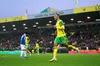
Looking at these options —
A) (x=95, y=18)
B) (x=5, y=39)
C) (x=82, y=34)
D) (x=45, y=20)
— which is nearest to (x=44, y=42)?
(x=45, y=20)

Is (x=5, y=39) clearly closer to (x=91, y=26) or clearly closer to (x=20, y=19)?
(x=20, y=19)

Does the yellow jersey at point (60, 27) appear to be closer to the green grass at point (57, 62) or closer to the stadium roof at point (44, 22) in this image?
the green grass at point (57, 62)

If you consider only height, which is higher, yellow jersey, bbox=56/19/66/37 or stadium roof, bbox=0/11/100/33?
stadium roof, bbox=0/11/100/33

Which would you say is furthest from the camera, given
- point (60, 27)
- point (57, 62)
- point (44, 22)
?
point (44, 22)

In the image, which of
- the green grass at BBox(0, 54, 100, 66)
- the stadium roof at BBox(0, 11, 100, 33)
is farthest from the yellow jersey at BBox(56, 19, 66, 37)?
the stadium roof at BBox(0, 11, 100, 33)

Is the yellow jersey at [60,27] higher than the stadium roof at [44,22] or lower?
lower

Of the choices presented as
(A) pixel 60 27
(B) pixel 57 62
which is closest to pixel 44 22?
(A) pixel 60 27

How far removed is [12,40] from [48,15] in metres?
19.8

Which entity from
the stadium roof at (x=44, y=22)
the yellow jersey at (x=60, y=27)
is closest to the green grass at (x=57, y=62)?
the yellow jersey at (x=60, y=27)

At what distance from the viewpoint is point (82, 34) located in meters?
49.6

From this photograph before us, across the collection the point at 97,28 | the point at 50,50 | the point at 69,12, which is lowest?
the point at 50,50

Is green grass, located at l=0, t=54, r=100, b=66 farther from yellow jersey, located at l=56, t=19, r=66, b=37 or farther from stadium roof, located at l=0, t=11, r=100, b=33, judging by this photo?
stadium roof, located at l=0, t=11, r=100, b=33

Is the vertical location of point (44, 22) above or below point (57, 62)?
above

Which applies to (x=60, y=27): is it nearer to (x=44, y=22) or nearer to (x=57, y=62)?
(x=57, y=62)
